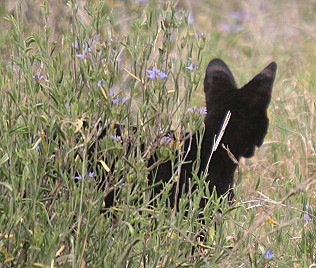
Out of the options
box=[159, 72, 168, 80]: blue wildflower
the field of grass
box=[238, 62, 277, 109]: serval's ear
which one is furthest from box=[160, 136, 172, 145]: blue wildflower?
box=[238, 62, 277, 109]: serval's ear

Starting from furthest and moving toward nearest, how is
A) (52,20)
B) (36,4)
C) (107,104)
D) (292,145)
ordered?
(36,4) → (52,20) → (292,145) → (107,104)

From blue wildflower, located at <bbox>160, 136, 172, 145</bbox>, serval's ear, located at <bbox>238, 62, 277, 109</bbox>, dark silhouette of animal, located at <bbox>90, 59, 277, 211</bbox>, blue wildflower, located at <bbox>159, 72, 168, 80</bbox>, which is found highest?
blue wildflower, located at <bbox>159, 72, 168, 80</bbox>

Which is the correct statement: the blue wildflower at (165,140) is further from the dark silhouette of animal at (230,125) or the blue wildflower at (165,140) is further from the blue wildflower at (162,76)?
the dark silhouette of animal at (230,125)

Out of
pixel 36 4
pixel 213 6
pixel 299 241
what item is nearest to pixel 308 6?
pixel 213 6

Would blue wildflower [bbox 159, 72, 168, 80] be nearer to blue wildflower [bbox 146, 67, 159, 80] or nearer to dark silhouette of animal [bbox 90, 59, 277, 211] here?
blue wildflower [bbox 146, 67, 159, 80]

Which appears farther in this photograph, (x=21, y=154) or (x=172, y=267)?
(x=172, y=267)

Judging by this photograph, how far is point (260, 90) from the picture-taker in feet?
17.0

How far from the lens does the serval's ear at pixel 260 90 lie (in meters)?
5.16

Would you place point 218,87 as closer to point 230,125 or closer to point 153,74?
point 230,125

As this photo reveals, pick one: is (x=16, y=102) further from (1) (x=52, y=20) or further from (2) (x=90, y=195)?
(1) (x=52, y=20)

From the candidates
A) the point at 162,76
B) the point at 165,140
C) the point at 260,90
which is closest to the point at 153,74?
the point at 162,76

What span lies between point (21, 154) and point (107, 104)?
44 centimetres

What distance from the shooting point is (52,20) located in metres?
6.83

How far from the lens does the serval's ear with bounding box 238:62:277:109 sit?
5164 millimetres
